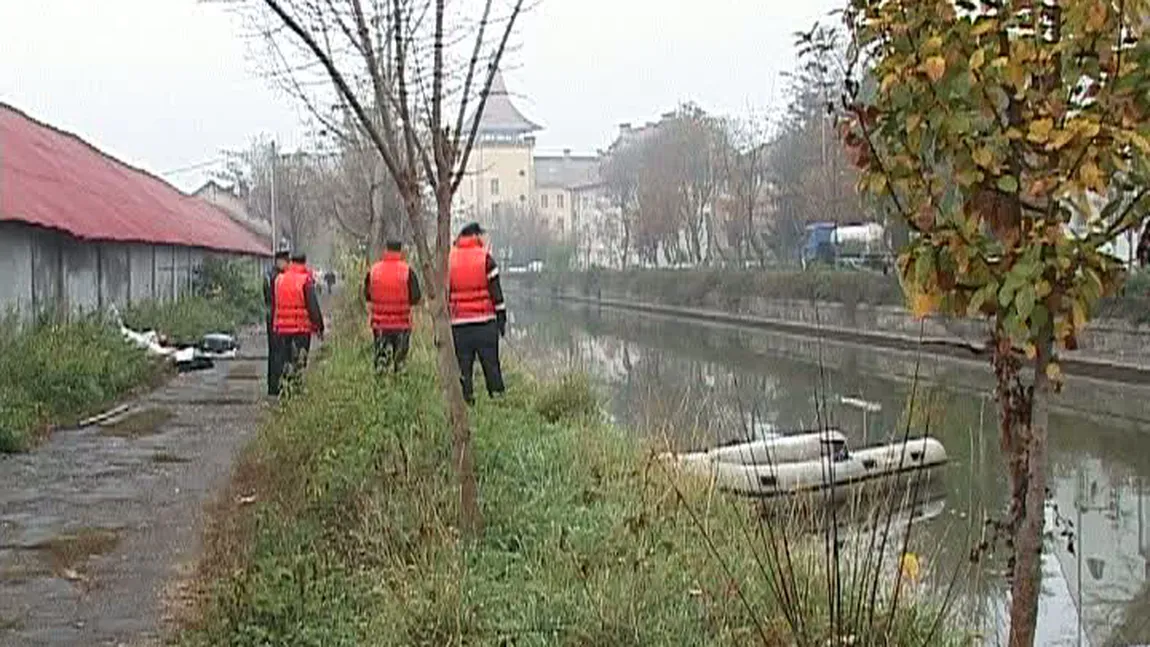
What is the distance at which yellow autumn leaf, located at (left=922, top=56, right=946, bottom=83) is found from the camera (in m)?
3.70

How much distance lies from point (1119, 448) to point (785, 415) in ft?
17.7

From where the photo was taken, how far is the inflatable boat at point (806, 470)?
9.65 meters

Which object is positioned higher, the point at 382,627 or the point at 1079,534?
the point at 382,627

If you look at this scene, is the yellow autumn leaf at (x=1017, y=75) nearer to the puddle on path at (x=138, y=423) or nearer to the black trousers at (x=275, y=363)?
the puddle on path at (x=138, y=423)

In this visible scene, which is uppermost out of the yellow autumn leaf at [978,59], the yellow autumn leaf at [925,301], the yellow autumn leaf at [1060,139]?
the yellow autumn leaf at [978,59]

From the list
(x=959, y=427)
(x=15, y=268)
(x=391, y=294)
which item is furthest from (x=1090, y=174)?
(x=959, y=427)

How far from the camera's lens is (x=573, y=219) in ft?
425

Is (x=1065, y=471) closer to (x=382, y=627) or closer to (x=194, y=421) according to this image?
(x=194, y=421)

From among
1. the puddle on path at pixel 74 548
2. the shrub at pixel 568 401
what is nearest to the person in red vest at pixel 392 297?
the shrub at pixel 568 401

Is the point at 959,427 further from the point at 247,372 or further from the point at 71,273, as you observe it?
the point at 71,273

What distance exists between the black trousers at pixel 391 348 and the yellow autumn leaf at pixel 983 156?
31.6 ft

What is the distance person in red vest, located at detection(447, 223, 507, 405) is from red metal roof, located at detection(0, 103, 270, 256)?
5.42 meters

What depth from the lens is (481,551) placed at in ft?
24.5

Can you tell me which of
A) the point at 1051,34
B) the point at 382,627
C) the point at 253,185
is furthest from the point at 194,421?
the point at 253,185
